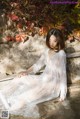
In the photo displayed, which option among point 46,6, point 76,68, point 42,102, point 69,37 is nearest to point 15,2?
point 46,6

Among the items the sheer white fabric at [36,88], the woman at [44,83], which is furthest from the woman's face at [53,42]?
the sheer white fabric at [36,88]

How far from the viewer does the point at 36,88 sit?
228 inches

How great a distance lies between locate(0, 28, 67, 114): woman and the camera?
564 centimetres

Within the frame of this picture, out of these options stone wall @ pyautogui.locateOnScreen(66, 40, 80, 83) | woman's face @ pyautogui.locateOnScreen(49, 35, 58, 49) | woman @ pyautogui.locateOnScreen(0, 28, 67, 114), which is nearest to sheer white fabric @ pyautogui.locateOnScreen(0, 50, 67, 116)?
woman @ pyautogui.locateOnScreen(0, 28, 67, 114)

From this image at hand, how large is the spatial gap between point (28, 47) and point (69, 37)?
2.71ft

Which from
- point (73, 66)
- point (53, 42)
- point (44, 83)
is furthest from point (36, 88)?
point (73, 66)

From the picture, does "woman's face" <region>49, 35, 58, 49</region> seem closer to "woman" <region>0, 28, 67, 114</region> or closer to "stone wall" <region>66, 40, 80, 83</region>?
"woman" <region>0, 28, 67, 114</region>

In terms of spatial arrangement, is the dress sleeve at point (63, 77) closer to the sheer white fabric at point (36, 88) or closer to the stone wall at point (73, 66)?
the sheer white fabric at point (36, 88)

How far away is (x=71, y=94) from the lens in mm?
6129

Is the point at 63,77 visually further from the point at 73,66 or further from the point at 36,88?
the point at 73,66

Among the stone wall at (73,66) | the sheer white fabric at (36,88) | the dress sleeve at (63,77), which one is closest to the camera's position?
the sheer white fabric at (36,88)

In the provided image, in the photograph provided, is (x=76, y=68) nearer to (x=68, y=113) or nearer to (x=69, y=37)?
(x=69, y=37)

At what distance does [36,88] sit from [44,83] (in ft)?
0.56

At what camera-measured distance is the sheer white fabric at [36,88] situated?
5566mm
